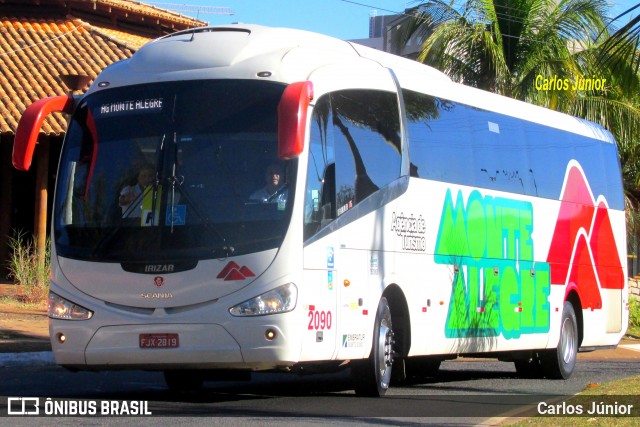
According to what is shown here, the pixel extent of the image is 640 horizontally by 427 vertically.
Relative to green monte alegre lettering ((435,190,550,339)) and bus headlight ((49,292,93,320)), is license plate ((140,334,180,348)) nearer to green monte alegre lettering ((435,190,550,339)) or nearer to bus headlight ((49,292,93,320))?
bus headlight ((49,292,93,320))

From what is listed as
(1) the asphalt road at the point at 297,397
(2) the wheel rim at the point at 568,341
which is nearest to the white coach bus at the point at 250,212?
(1) the asphalt road at the point at 297,397

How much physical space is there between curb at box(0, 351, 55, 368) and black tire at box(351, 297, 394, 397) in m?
4.66

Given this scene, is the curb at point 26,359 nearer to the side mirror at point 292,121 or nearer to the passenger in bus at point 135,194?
the passenger in bus at point 135,194

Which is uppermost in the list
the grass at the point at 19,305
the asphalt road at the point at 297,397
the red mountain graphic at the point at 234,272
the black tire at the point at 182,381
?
the red mountain graphic at the point at 234,272

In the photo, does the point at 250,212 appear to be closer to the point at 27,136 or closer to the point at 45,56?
the point at 27,136

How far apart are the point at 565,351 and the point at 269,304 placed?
A: 7.79 meters

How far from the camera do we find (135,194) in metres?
10.6

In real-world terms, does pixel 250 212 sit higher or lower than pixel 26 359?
higher

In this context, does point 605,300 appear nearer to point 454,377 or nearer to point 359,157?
point 454,377

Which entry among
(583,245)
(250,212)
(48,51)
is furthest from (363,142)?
(48,51)

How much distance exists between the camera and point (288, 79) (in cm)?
1059

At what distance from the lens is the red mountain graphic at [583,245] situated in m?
16.6

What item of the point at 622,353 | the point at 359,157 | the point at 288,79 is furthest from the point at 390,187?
the point at 622,353

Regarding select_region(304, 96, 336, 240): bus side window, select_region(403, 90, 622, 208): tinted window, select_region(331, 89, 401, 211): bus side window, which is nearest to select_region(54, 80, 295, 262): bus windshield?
select_region(304, 96, 336, 240): bus side window
